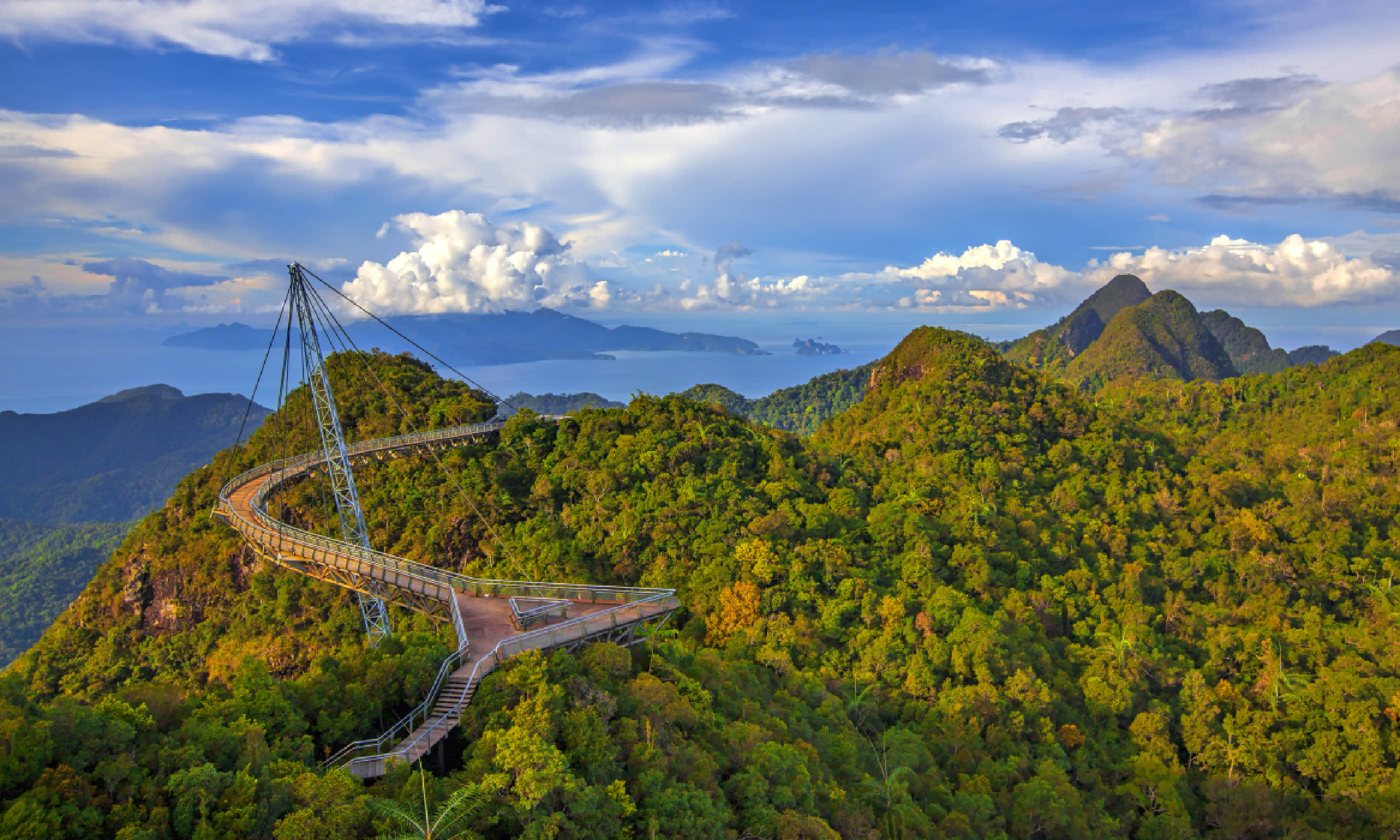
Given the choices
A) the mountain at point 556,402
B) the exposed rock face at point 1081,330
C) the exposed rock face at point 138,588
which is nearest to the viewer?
the exposed rock face at point 138,588

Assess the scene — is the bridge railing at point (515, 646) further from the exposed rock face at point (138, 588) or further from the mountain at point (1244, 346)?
the mountain at point (1244, 346)

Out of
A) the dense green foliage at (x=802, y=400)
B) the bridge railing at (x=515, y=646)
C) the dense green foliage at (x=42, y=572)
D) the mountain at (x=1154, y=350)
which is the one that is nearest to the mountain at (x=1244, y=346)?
the mountain at (x=1154, y=350)

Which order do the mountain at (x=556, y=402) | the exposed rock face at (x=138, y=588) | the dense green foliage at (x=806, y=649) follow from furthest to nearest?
1. the mountain at (x=556, y=402)
2. the exposed rock face at (x=138, y=588)
3. the dense green foliage at (x=806, y=649)

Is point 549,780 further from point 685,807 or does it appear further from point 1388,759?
point 1388,759

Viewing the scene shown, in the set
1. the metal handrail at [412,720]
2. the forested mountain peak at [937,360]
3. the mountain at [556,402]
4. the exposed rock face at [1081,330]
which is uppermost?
the exposed rock face at [1081,330]

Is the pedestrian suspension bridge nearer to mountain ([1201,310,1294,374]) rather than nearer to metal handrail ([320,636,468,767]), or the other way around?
metal handrail ([320,636,468,767])

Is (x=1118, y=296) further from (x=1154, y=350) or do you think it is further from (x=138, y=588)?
(x=138, y=588)

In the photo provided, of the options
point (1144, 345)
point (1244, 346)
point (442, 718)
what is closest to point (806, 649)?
point (442, 718)
